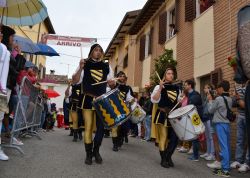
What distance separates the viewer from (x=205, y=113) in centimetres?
753

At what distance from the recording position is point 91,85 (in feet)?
18.6

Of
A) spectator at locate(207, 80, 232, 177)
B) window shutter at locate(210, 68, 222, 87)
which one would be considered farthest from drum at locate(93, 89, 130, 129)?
window shutter at locate(210, 68, 222, 87)

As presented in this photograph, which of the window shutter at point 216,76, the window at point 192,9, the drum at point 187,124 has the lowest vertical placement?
the drum at point 187,124

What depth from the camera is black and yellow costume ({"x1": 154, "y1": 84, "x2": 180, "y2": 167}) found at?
6.12 metres

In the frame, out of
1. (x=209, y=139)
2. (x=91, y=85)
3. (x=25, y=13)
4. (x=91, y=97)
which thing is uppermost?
(x=25, y=13)

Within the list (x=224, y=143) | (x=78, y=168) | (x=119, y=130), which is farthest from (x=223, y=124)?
(x=119, y=130)

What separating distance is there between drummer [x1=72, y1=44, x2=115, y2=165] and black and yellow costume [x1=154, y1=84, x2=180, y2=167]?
3.72ft

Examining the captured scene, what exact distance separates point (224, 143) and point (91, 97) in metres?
2.46

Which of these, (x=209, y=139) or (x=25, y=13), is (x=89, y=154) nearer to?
(x=209, y=139)

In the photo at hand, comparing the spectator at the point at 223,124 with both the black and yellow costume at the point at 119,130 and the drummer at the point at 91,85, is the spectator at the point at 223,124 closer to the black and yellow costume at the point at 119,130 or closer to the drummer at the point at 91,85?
the drummer at the point at 91,85

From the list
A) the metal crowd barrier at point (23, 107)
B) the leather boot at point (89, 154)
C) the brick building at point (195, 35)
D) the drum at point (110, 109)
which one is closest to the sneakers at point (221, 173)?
the drum at point (110, 109)

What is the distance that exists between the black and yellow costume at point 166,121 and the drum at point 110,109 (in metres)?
1.03

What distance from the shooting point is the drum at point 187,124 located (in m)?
5.64

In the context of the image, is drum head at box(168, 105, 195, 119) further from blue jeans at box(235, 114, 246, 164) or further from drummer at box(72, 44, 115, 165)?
blue jeans at box(235, 114, 246, 164)
